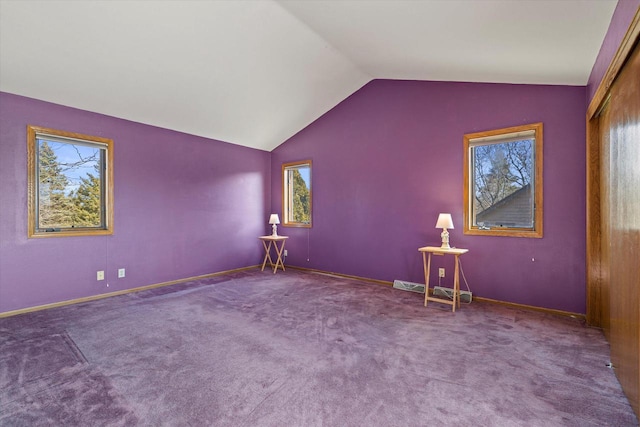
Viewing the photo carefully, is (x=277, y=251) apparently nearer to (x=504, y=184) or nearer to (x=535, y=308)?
(x=504, y=184)

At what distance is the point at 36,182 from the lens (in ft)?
11.1

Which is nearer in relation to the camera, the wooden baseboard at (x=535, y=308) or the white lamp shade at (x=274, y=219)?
the wooden baseboard at (x=535, y=308)

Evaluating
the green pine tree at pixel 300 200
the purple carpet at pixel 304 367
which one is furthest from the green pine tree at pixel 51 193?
the green pine tree at pixel 300 200

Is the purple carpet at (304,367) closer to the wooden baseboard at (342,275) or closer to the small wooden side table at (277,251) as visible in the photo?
the wooden baseboard at (342,275)

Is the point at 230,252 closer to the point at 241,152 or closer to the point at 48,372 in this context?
the point at 241,152

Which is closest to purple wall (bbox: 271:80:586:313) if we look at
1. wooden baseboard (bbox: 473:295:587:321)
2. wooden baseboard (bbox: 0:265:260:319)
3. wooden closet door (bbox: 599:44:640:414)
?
wooden baseboard (bbox: 473:295:587:321)

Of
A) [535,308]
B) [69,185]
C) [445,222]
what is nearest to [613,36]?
[445,222]

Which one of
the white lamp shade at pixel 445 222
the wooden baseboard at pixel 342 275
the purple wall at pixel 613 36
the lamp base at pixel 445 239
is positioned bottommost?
the wooden baseboard at pixel 342 275

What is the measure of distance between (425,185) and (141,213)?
13.2ft

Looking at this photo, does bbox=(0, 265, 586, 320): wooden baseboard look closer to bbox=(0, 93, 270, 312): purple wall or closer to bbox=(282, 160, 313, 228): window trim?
bbox=(0, 93, 270, 312): purple wall

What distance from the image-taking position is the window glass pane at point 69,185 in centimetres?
348

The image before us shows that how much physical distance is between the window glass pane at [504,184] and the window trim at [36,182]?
4745 mm

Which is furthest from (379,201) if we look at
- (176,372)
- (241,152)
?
(176,372)

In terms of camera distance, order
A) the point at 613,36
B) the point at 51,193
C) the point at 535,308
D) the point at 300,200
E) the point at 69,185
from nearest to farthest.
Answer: the point at 613,36
the point at 535,308
the point at 51,193
the point at 69,185
the point at 300,200
